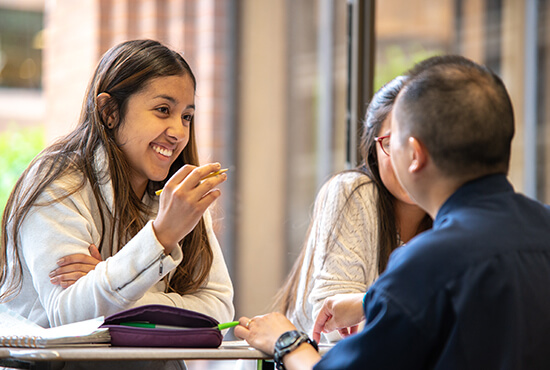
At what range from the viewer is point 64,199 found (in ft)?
5.24

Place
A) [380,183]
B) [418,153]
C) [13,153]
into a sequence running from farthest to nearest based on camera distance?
[13,153] → [380,183] → [418,153]

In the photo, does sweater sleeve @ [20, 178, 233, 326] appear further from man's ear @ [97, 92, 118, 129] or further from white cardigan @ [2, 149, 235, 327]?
man's ear @ [97, 92, 118, 129]

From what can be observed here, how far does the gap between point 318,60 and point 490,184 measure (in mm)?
2897

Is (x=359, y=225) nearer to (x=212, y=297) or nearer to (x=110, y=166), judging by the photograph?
(x=212, y=297)

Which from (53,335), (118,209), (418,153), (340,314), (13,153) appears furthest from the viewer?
(13,153)

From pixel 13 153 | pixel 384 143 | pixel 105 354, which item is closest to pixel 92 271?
pixel 105 354

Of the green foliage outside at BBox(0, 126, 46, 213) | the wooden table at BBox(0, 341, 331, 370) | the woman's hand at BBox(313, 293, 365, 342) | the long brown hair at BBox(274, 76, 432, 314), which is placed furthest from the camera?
the green foliage outside at BBox(0, 126, 46, 213)

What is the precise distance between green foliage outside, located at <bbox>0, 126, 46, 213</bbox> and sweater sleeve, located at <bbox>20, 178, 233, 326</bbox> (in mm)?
1174

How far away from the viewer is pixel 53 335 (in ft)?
3.96

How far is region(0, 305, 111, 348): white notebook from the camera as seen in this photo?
118 centimetres

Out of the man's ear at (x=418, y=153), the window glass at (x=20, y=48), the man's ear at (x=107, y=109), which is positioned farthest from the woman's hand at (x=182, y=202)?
the window glass at (x=20, y=48)

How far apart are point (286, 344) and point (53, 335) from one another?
16.1 inches

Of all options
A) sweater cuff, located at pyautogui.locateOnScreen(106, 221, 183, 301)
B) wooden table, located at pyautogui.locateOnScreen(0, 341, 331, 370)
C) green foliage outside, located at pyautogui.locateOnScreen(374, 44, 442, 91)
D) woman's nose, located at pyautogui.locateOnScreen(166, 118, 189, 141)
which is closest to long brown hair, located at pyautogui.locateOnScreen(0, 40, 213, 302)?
woman's nose, located at pyautogui.locateOnScreen(166, 118, 189, 141)

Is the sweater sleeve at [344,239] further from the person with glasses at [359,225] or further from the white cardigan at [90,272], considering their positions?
the white cardigan at [90,272]
